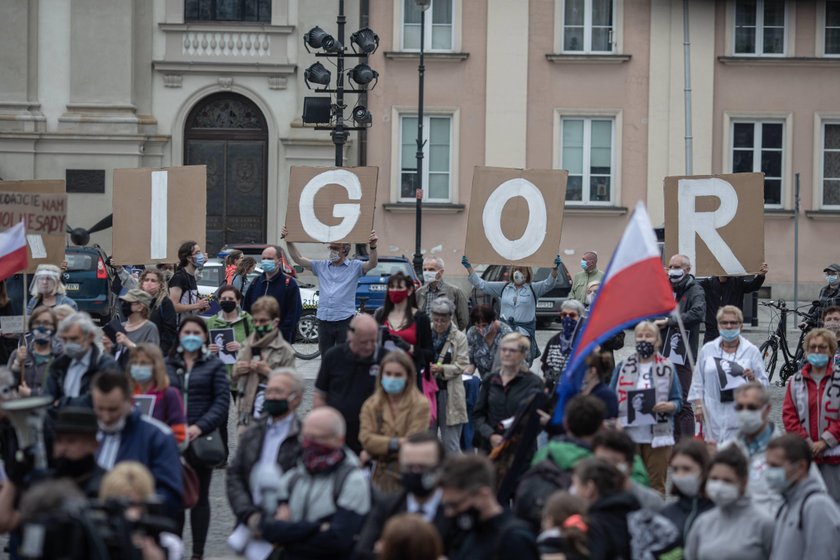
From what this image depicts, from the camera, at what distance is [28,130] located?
1292 inches

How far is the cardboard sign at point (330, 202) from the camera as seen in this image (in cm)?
1577

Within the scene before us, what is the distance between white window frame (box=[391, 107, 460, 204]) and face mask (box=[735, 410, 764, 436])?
80.8ft

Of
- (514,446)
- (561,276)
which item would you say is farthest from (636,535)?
(561,276)

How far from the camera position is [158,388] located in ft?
29.7

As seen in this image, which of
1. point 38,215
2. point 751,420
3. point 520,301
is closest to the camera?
point 751,420

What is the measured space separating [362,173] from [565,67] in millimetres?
18047

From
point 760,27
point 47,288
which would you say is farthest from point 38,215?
point 760,27

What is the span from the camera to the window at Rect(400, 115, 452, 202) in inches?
1316

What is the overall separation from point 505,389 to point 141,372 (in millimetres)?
2668

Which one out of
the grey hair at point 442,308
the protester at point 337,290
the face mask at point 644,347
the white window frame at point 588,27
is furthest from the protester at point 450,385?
the white window frame at point 588,27

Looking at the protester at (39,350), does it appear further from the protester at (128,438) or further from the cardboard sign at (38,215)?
the cardboard sign at (38,215)

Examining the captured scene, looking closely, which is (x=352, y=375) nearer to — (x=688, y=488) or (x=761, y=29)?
(x=688, y=488)

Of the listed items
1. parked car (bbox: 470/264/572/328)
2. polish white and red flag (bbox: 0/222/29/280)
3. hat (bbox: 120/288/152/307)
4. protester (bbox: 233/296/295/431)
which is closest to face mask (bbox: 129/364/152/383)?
protester (bbox: 233/296/295/431)

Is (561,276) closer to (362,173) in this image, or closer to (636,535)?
(362,173)
